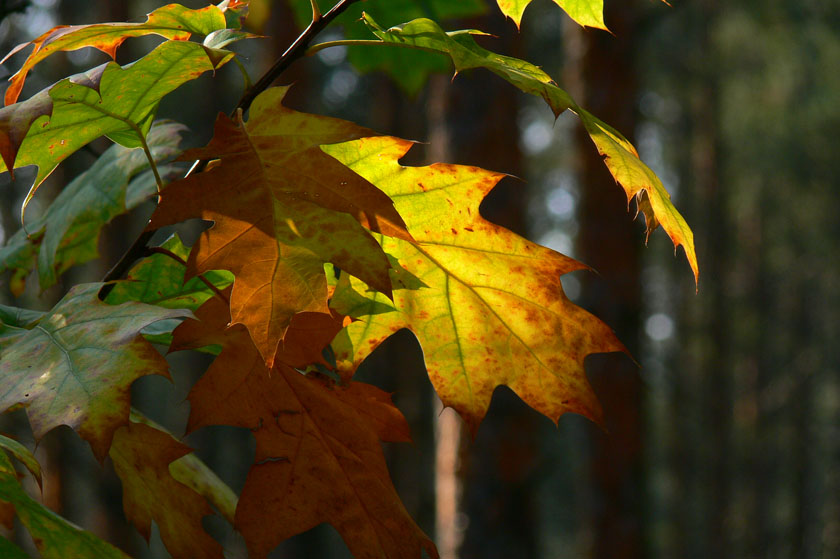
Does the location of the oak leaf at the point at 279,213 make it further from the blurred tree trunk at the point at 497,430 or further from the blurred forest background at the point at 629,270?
the blurred tree trunk at the point at 497,430

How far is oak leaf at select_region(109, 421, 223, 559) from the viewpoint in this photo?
0.74 m

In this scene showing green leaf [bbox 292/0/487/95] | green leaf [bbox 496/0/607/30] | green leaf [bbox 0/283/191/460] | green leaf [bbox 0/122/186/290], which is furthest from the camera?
green leaf [bbox 292/0/487/95]

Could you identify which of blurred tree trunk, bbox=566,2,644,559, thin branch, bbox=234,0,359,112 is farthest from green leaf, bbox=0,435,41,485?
blurred tree trunk, bbox=566,2,644,559

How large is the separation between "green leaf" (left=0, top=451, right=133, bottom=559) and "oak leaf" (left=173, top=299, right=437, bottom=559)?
150 mm

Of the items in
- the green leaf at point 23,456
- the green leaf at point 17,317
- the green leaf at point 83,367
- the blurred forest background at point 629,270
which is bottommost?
the blurred forest background at point 629,270

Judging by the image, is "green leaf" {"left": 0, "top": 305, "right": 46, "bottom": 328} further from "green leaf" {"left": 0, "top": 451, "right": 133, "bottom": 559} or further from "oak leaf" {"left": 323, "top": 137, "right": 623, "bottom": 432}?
"oak leaf" {"left": 323, "top": 137, "right": 623, "bottom": 432}

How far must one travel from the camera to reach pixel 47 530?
0.70m

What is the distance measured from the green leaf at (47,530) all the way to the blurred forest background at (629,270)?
200 mm

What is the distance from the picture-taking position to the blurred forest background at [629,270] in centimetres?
362

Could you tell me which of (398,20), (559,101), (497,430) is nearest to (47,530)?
(559,101)

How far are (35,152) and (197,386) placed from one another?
11.4 inches

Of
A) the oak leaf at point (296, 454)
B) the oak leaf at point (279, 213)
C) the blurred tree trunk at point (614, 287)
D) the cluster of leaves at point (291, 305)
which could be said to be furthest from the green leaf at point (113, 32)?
the blurred tree trunk at point (614, 287)

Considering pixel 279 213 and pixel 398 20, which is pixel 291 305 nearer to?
pixel 279 213

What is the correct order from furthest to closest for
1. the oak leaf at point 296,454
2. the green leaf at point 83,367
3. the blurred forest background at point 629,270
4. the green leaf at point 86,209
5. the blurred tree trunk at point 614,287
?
1. the blurred tree trunk at point 614,287
2. the blurred forest background at point 629,270
3. the green leaf at point 86,209
4. the oak leaf at point 296,454
5. the green leaf at point 83,367
